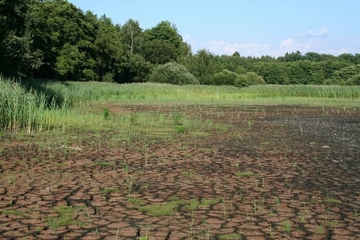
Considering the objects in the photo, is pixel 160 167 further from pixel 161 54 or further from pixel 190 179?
pixel 161 54

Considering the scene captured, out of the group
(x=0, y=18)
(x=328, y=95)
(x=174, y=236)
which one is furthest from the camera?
(x=328, y=95)

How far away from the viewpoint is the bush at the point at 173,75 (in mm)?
44625

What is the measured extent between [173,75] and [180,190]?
40.4m

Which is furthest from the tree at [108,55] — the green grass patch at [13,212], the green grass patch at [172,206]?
the green grass patch at [13,212]

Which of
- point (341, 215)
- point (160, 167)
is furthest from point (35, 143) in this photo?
point (341, 215)

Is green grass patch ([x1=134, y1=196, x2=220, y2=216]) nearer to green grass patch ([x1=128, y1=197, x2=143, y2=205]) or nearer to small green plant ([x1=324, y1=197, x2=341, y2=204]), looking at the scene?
green grass patch ([x1=128, y1=197, x2=143, y2=205])

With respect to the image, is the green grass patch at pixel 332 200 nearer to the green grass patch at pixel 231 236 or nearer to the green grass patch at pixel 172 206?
the green grass patch at pixel 172 206

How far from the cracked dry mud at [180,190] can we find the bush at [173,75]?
119ft

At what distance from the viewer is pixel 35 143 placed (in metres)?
8.23

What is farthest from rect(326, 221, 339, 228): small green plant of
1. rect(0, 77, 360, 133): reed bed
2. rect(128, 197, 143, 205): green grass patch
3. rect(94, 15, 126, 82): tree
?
rect(94, 15, 126, 82): tree

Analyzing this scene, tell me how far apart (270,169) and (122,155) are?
2.46 m

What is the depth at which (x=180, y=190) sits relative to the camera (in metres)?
Result: 5.03

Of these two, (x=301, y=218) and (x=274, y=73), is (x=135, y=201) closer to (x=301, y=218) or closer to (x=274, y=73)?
(x=301, y=218)

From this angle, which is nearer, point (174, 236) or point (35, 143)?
point (174, 236)
